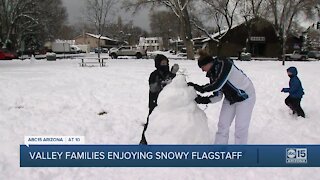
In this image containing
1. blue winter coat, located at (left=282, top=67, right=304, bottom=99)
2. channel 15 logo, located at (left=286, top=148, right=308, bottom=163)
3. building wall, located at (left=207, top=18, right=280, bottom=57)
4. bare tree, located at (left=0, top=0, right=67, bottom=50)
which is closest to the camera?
channel 15 logo, located at (left=286, top=148, right=308, bottom=163)

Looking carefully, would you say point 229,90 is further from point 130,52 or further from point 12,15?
point 12,15

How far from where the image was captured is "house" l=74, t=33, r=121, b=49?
11349 centimetres

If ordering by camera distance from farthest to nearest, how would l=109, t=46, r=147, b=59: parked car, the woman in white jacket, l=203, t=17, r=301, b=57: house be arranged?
l=203, t=17, r=301, b=57: house < l=109, t=46, r=147, b=59: parked car < the woman in white jacket

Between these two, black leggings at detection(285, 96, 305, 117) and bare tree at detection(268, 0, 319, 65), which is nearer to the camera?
black leggings at detection(285, 96, 305, 117)

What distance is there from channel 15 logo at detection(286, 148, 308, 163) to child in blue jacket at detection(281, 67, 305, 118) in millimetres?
3315

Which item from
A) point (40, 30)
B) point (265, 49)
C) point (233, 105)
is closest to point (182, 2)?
point (265, 49)

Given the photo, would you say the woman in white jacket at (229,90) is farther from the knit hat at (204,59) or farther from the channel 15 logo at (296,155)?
the channel 15 logo at (296,155)

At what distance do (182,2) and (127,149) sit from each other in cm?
3468

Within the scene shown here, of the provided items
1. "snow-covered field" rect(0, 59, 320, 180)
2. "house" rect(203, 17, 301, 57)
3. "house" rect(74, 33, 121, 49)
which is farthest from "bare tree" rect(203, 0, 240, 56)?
"house" rect(74, 33, 121, 49)

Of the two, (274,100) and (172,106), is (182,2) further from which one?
(172,106)

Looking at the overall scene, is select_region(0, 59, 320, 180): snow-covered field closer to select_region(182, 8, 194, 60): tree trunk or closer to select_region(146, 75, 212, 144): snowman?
select_region(146, 75, 212, 144): snowman

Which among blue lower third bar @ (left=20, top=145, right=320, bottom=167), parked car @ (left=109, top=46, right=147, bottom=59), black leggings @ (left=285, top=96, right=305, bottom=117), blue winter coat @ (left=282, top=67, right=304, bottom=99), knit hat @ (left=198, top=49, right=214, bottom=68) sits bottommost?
blue lower third bar @ (left=20, top=145, right=320, bottom=167)

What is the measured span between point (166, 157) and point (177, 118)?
70 centimetres
